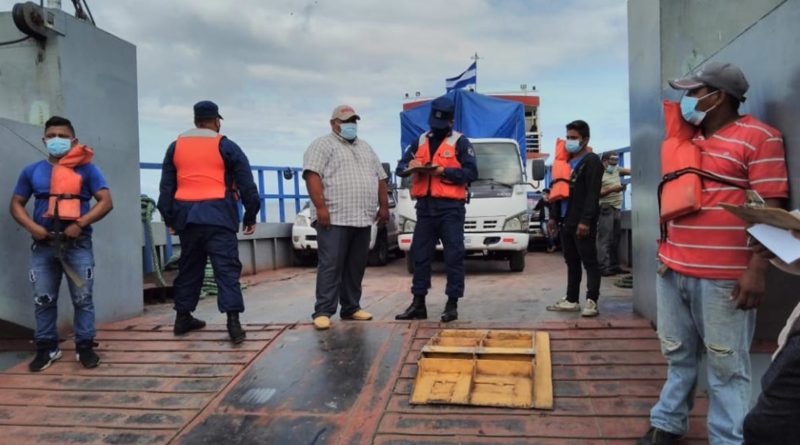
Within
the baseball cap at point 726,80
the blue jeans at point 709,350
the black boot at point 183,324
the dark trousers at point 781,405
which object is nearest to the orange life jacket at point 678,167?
the baseball cap at point 726,80

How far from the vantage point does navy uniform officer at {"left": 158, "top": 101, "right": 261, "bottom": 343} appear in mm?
4680

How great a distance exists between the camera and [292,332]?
15.7ft

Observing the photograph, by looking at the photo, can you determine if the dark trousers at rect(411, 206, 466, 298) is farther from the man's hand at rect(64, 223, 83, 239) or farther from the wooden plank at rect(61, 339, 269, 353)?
the man's hand at rect(64, 223, 83, 239)

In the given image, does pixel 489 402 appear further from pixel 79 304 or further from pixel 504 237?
pixel 504 237

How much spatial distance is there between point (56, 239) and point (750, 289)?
4.41 metres

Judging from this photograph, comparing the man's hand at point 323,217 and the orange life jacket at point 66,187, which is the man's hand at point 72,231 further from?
the man's hand at point 323,217

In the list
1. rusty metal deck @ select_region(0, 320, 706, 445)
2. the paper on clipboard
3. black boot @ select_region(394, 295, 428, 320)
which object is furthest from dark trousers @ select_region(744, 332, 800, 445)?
black boot @ select_region(394, 295, 428, 320)

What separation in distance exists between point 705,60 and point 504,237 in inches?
194

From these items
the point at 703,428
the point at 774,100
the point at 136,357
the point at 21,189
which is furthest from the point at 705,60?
the point at 21,189

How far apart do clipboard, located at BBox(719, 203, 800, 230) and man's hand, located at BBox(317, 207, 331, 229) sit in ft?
10.8

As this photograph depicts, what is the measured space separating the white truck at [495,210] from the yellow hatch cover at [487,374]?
4.21 metres

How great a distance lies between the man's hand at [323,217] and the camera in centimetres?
486

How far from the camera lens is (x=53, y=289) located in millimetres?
4328

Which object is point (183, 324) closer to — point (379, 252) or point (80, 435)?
point (80, 435)
